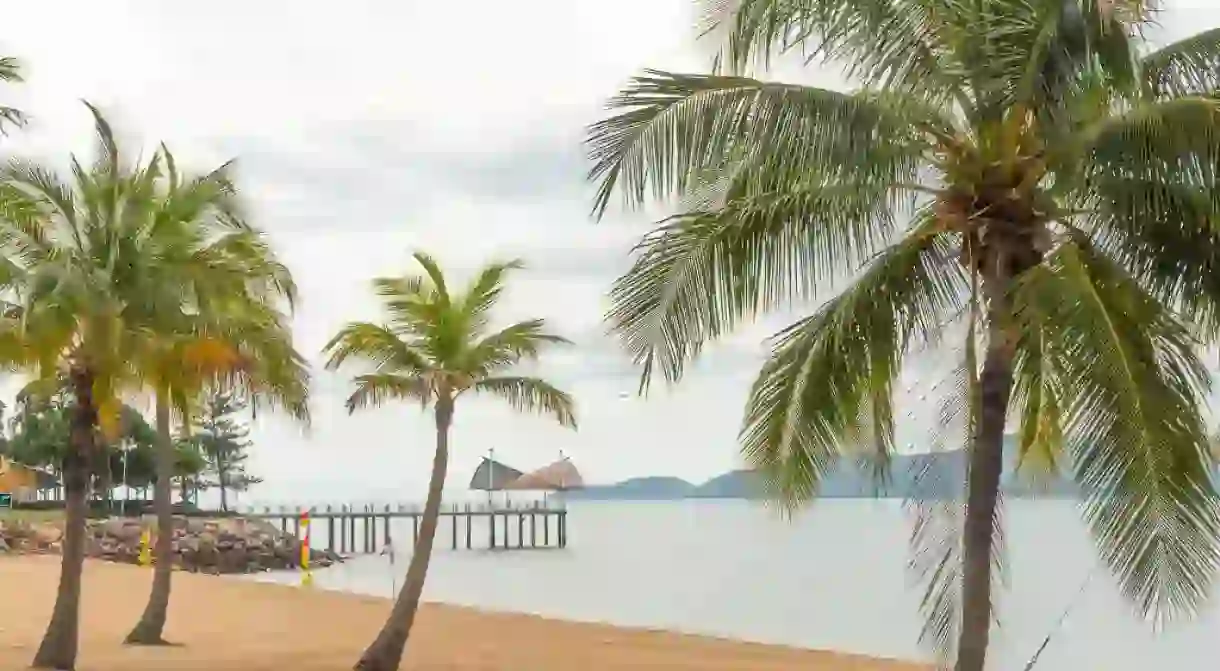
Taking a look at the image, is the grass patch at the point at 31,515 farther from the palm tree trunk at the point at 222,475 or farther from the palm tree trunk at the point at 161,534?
the palm tree trunk at the point at 161,534

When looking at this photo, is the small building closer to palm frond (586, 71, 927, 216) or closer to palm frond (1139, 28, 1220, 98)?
palm frond (586, 71, 927, 216)

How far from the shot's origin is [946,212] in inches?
365

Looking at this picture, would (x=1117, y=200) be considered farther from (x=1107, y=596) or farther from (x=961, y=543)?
(x=1107, y=596)

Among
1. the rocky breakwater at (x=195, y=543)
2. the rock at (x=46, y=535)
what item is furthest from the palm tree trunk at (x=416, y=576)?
the rock at (x=46, y=535)

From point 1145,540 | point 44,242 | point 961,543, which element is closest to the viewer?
point 1145,540

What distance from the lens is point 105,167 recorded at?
15281 mm

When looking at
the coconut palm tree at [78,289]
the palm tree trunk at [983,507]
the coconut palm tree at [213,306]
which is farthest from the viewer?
the coconut palm tree at [213,306]

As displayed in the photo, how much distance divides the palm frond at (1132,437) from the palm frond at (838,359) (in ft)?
3.66

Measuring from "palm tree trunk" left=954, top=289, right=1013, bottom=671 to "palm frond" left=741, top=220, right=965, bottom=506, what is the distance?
69 centimetres

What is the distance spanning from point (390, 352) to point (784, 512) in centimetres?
806

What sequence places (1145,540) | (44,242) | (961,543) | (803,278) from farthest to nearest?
(44,242)
(961,543)
(803,278)
(1145,540)

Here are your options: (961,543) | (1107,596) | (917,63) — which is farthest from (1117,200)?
(1107,596)

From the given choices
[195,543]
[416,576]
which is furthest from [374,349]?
[195,543]

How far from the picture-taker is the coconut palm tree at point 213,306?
582 inches
